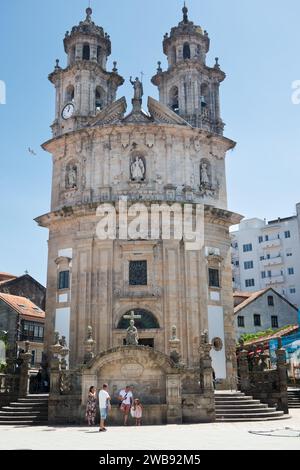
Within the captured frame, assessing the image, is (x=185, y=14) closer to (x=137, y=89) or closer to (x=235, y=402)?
(x=137, y=89)

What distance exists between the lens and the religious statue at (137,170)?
30875 mm

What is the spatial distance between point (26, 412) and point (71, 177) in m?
14.9

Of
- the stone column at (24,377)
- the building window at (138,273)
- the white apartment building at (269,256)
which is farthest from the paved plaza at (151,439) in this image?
the white apartment building at (269,256)

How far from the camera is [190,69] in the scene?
35.2 metres

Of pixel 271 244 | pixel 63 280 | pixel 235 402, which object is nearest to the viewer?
pixel 235 402

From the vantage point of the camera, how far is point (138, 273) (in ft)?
96.3

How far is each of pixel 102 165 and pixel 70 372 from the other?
13572 mm

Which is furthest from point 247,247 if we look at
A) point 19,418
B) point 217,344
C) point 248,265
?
point 19,418

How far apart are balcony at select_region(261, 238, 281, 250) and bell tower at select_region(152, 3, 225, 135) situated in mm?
38284

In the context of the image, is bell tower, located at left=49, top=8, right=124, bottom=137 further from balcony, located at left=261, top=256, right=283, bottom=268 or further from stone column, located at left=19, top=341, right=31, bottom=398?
balcony, located at left=261, top=256, right=283, bottom=268

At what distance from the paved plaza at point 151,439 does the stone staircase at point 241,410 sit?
313cm

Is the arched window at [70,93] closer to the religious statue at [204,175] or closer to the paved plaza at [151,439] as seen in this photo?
the religious statue at [204,175]

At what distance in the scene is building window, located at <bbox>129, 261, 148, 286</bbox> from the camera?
95.7 feet

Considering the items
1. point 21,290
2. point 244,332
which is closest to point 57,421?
point 244,332
